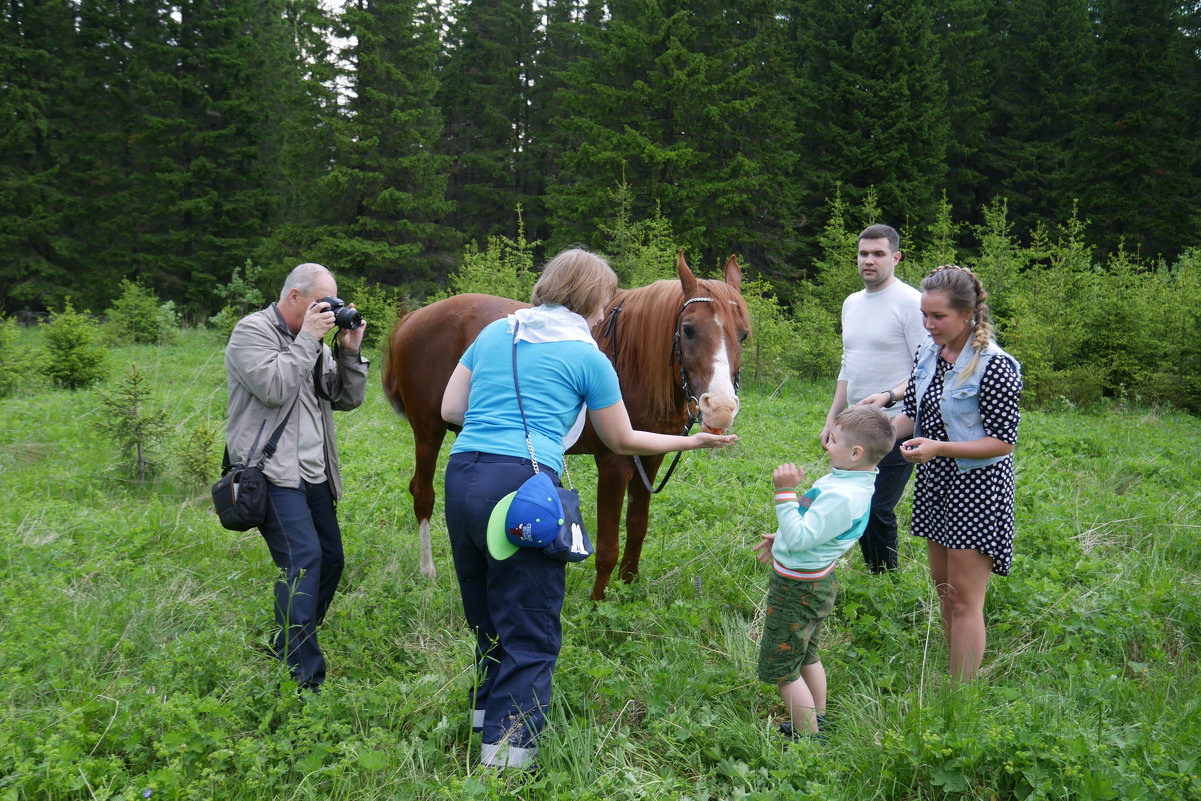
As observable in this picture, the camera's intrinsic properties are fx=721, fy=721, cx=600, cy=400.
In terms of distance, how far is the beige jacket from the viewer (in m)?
3.23

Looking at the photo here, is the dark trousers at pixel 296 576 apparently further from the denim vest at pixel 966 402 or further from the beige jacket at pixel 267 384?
the denim vest at pixel 966 402

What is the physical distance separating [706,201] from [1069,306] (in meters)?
9.90

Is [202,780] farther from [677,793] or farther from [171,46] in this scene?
[171,46]

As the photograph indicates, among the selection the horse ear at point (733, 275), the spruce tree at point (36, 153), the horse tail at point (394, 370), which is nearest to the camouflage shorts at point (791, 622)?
the horse ear at point (733, 275)

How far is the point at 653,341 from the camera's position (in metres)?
4.16

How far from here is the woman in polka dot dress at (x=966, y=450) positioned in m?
2.96

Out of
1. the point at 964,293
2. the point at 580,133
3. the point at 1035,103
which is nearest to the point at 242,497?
the point at 964,293

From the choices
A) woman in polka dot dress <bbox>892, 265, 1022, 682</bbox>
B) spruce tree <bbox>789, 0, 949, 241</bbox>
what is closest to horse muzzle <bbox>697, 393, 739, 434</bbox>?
woman in polka dot dress <bbox>892, 265, 1022, 682</bbox>

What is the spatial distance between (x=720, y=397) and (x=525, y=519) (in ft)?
4.60

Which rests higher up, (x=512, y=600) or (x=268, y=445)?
(x=268, y=445)

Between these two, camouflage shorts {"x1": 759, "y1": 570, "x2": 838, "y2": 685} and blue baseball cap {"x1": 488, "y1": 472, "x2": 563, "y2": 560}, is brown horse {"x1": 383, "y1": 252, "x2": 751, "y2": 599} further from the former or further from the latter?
blue baseball cap {"x1": 488, "y1": 472, "x2": 563, "y2": 560}

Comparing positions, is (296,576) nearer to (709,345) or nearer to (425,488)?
(425,488)

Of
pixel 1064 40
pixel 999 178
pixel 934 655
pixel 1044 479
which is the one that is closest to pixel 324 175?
pixel 1044 479

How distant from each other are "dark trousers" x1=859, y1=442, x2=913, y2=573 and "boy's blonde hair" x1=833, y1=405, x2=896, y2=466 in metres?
1.53
